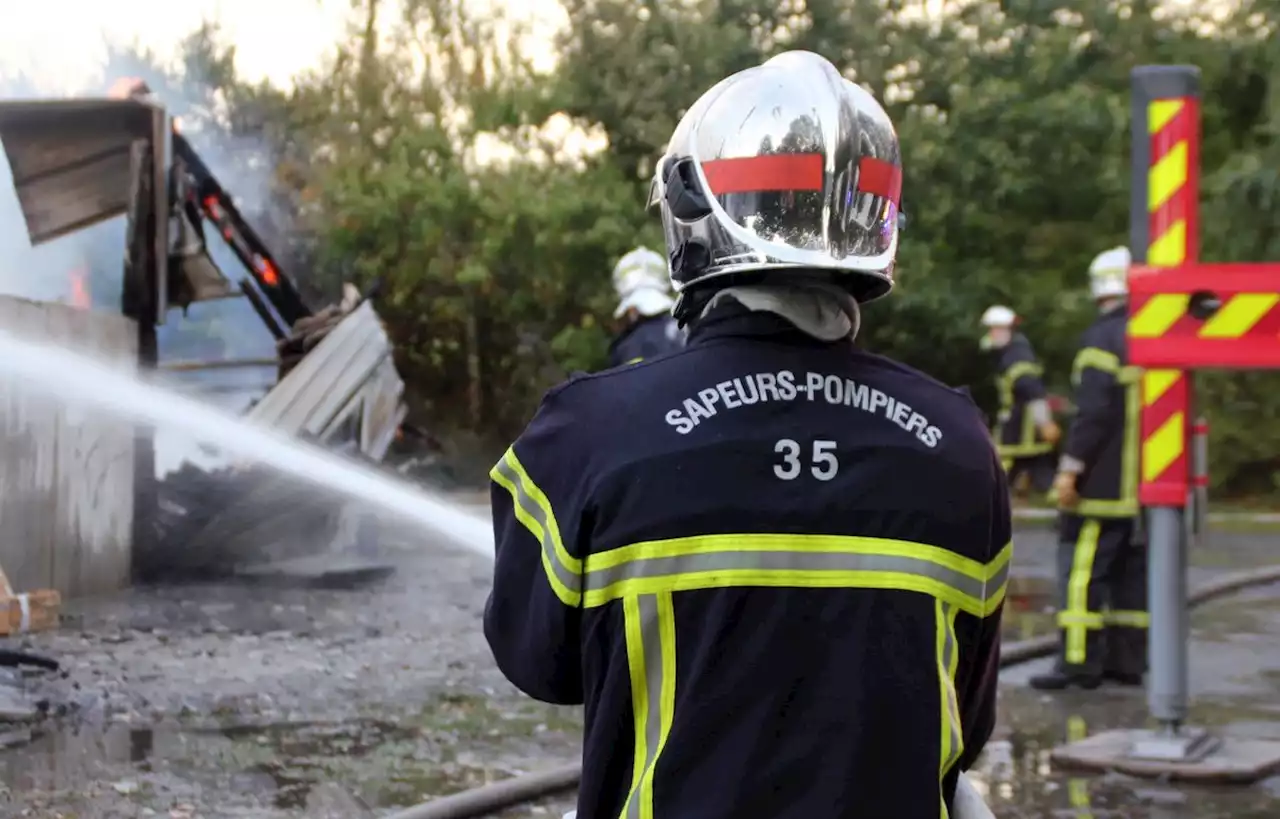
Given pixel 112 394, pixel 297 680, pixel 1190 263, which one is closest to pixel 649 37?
pixel 112 394

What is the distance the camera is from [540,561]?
1.86 meters

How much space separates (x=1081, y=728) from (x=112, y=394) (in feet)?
19.3

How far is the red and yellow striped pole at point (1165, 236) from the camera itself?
17.5ft

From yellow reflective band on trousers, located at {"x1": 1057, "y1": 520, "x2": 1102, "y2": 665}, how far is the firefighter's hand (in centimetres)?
12

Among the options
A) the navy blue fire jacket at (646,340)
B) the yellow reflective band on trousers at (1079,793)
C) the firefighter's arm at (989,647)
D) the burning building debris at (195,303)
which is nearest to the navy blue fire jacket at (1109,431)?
the yellow reflective band on trousers at (1079,793)

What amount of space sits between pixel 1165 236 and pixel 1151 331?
301 mm

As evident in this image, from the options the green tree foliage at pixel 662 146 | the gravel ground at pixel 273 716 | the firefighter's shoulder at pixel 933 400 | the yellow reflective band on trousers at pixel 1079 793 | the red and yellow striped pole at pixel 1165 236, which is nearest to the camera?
the firefighter's shoulder at pixel 933 400

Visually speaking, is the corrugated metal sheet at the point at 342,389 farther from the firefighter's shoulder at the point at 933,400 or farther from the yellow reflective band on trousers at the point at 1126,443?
the firefighter's shoulder at the point at 933,400

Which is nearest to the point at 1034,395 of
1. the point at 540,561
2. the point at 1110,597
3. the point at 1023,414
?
the point at 1023,414

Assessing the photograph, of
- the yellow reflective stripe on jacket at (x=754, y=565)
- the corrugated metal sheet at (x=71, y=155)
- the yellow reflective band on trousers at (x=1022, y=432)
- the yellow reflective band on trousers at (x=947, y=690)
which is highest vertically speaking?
the corrugated metal sheet at (x=71, y=155)

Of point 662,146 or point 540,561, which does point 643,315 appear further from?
point 662,146

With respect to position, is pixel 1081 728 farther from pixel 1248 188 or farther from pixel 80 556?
pixel 1248 188

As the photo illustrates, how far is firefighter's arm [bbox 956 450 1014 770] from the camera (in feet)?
6.45

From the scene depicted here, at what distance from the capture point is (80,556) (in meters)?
9.48
